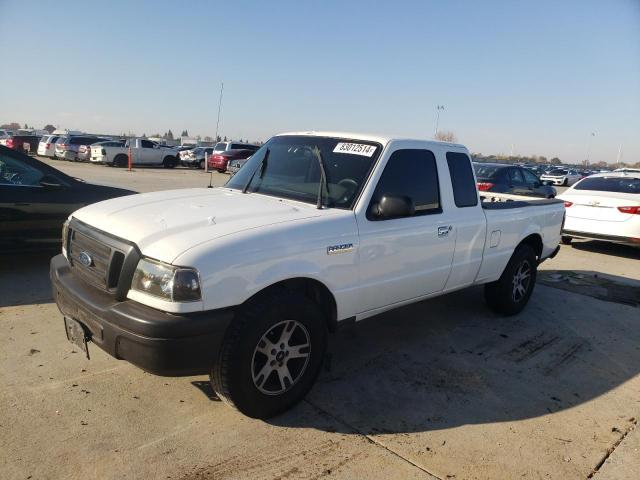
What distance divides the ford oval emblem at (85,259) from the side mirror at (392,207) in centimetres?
196

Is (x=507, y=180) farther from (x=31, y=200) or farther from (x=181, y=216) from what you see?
(x=181, y=216)

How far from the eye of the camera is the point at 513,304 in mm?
5465

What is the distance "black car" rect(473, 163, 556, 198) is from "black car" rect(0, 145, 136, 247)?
9.09m

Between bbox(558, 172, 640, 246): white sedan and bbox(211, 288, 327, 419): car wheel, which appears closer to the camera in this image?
bbox(211, 288, 327, 419): car wheel

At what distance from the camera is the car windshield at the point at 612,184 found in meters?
9.73

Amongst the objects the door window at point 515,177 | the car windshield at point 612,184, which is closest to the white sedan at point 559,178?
the door window at point 515,177

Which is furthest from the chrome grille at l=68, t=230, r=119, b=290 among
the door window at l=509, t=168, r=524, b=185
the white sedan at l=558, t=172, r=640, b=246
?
the door window at l=509, t=168, r=524, b=185

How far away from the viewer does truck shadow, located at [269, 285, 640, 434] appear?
3363mm

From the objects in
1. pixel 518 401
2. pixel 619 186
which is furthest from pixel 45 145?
pixel 518 401

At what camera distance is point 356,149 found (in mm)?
3879

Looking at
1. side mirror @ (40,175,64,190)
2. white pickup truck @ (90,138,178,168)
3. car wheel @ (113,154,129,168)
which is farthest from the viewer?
car wheel @ (113,154,129,168)

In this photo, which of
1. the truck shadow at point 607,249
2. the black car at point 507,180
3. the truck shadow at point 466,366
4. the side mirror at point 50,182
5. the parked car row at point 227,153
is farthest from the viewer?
the parked car row at point 227,153

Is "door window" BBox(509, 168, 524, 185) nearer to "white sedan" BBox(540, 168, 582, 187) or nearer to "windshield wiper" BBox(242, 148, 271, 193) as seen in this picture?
"windshield wiper" BBox(242, 148, 271, 193)

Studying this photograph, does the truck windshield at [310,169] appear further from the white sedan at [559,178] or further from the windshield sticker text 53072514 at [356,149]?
the white sedan at [559,178]
